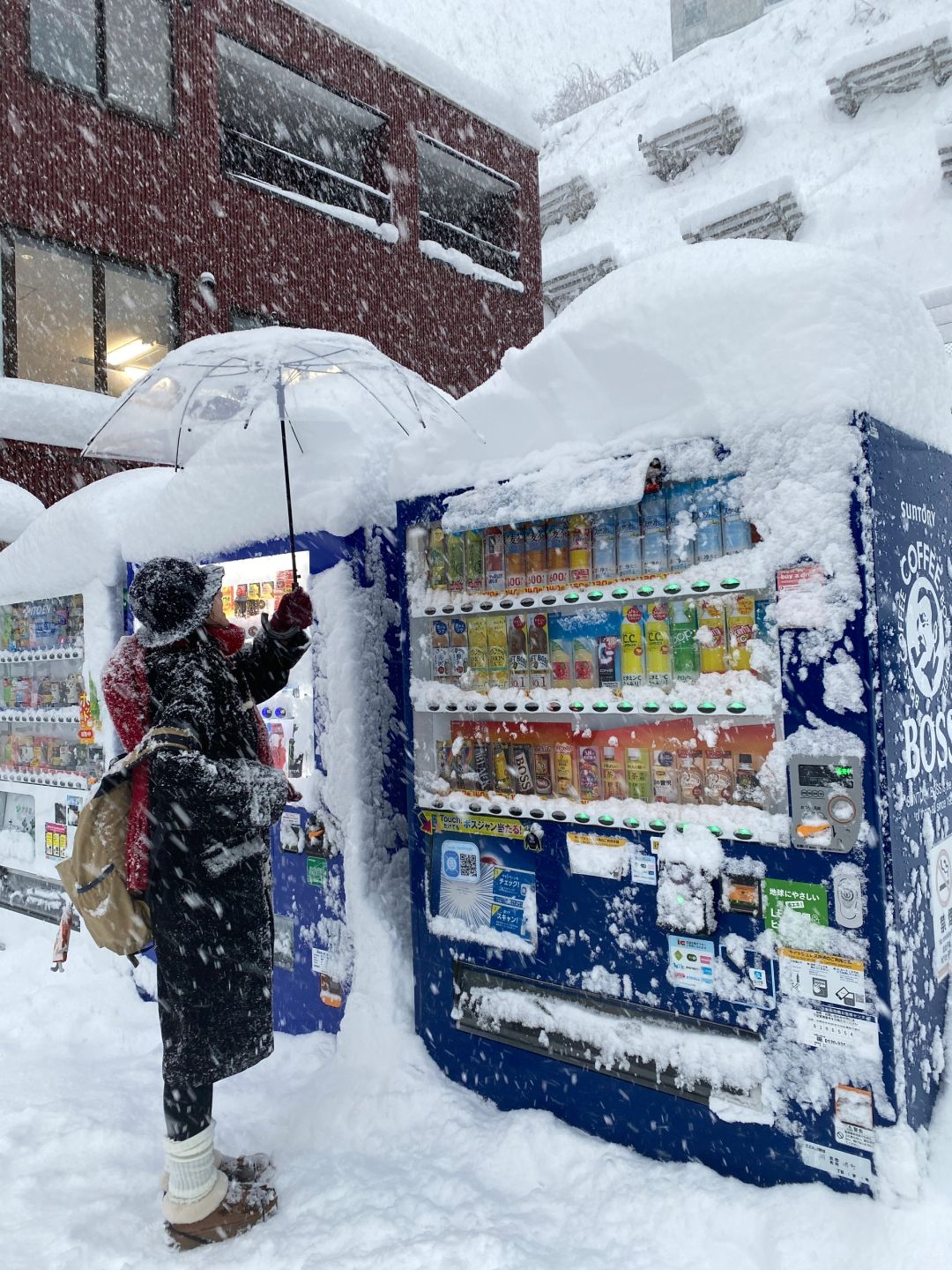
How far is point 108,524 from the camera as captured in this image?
4.82m

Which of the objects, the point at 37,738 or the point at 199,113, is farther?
the point at 199,113

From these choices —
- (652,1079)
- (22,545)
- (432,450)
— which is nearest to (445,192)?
(22,545)

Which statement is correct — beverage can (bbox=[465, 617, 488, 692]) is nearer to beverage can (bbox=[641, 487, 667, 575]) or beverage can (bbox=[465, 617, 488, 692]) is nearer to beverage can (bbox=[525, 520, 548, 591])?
beverage can (bbox=[525, 520, 548, 591])

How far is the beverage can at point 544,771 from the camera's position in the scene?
3.21 metres

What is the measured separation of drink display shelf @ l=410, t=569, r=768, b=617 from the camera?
2.69 metres

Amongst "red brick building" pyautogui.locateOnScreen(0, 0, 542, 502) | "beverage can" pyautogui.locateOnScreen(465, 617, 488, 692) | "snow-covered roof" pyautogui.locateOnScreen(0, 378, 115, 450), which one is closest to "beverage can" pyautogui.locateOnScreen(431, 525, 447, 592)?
"beverage can" pyautogui.locateOnScreen(465, 617, 488, 692)

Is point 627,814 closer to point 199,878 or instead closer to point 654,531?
point 654,531

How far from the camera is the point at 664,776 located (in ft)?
9.53

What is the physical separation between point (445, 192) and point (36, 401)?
26.8 ft

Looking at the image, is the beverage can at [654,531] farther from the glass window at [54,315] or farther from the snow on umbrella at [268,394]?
the glass window at [54,315]

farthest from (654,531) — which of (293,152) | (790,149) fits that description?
(790,149)

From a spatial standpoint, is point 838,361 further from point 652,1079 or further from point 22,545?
point 22,545

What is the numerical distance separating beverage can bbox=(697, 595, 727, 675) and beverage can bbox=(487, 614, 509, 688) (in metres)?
0.81

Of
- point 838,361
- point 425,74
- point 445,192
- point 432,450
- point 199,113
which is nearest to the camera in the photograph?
point 838,361
